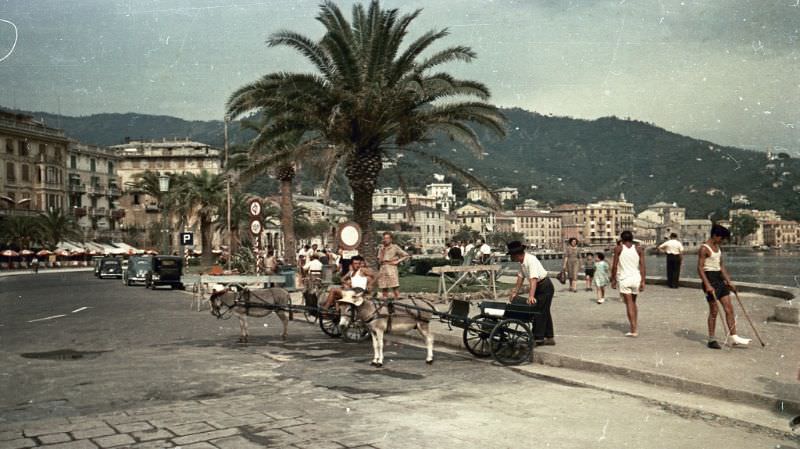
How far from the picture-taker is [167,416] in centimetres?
646

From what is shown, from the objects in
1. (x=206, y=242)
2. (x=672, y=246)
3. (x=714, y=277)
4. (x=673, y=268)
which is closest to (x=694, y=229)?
(x=206, y=242)

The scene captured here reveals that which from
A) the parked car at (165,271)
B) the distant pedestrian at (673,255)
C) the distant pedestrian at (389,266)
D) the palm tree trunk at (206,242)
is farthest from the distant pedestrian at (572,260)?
the palm tree trunk at (206,242)

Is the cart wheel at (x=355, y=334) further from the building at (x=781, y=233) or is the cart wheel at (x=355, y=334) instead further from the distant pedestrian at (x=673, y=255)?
the building at (x=781, y=233)

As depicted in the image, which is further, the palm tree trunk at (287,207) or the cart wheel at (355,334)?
the palm tree trunk at (287,207)

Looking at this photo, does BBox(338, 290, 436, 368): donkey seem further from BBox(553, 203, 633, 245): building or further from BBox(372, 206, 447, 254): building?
BBox(372, 206, 447, 254): building

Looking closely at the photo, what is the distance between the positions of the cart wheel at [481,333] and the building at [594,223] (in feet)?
401

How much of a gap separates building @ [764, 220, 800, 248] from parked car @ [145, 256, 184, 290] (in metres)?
118

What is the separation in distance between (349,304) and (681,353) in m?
4.80

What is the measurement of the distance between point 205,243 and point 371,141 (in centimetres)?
3104

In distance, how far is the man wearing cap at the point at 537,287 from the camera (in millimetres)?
9984

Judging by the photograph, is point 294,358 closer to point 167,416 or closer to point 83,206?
point 167,416

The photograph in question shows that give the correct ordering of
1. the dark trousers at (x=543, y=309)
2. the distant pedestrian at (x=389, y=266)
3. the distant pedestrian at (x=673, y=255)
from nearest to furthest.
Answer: the dark trousers at (x=543, y=309) < the distant pedestrian at (x=389, y=266) < the distant pedestrian at (x=673, y=255)

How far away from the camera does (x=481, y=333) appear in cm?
1009

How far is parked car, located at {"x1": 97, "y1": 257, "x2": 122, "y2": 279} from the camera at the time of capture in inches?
1896
